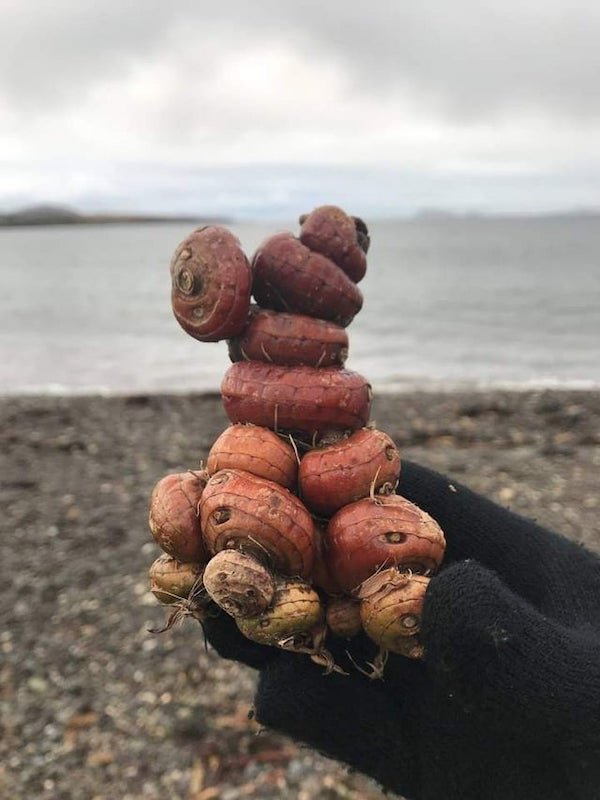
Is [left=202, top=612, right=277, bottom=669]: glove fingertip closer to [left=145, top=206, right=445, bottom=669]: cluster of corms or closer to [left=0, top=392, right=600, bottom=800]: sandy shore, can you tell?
[left=145, top=206, right=445, bottom=669]: cluster of corms

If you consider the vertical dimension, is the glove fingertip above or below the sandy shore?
above

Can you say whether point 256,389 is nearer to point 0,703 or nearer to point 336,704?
point 336,704

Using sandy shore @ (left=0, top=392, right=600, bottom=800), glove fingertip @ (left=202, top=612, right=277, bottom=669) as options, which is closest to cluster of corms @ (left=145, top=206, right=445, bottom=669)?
glove fingertip @ (left=202, top=612, right=277, bottom=669)

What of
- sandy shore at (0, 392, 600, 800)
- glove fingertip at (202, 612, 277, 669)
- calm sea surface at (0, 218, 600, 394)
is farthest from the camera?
calm sea surface at (0, 218, 600, 394)

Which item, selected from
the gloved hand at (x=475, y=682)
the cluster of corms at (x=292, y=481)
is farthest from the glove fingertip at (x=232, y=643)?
the cluster of corms at (x=292, y=481)

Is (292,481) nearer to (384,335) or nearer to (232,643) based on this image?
(232,643)
